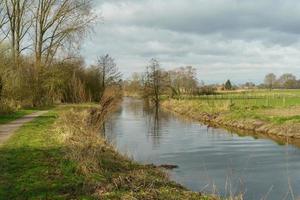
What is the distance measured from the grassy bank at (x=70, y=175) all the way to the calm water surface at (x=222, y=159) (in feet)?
7.38

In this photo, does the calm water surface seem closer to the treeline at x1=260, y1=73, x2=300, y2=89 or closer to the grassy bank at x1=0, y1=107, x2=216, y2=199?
the grassy bank at x1=0, y1=107, x2=216, y2=199

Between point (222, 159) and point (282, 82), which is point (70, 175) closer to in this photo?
point (222, 159)

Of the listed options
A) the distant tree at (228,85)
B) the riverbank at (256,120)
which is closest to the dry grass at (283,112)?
the riverbank at (256,120)

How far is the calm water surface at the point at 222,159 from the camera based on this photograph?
605 inches

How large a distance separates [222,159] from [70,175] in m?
11.7

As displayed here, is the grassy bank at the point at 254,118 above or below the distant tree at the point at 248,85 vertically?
below

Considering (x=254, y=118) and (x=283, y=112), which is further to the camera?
(x=283, y=112)

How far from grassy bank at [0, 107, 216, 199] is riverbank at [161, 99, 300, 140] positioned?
13.4m

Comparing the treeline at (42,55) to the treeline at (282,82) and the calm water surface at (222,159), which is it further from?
the treeline at (282,82)

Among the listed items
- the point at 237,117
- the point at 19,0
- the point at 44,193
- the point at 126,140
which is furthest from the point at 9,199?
the point at 19,0

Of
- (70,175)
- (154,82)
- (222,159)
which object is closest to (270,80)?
(154,82)

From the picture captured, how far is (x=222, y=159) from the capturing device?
21.8 meters

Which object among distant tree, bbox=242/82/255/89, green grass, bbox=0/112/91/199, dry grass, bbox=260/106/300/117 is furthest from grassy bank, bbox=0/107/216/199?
distant tree, bbox=242/82/255/89

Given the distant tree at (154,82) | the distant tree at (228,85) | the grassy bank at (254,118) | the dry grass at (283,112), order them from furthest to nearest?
the distant tree at (228,85)
the distant tree at (154,82)
the dry grass at (283,112)
the grassy bank at (254,118)
